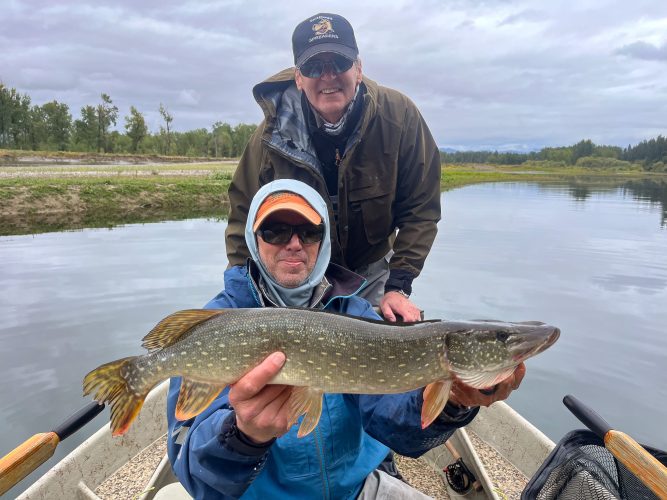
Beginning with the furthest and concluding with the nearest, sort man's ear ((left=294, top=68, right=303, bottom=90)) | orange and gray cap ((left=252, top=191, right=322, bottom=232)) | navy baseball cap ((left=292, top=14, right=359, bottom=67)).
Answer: man's ear ((left=294, top=68, right=303, bottom=90))
navy baseball cap ((left=292, top=14, right=359, bottom=67))
orange and gray cap ((left=252, top=191, right=322, bottom=232))

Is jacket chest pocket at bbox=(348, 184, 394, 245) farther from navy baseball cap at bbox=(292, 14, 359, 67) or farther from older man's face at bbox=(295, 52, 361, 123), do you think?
navy baseball cap at bbox=(292, 14, 359, 67)

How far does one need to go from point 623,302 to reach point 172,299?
9.78 m

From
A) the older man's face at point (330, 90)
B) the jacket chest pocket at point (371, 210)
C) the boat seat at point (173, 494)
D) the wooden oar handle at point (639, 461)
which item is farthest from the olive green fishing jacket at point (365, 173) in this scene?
the wooden oar handle at point (639, 461)

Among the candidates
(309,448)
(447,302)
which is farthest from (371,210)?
(447,302)

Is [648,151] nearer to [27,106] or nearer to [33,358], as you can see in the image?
[27,106]

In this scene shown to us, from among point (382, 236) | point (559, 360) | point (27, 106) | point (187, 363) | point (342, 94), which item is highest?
point (27, 106)

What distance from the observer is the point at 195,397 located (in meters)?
2.11

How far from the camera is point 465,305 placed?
9.62 metres

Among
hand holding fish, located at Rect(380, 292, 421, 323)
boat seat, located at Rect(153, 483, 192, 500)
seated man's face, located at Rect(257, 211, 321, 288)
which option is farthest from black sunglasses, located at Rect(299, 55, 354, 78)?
boat seat, located at Rect(153, 483, 192, 500)

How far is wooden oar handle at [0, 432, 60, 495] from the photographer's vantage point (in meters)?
2.29

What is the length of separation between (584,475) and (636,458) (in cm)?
25

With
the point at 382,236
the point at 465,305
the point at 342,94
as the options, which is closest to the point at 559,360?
the point at 465,305

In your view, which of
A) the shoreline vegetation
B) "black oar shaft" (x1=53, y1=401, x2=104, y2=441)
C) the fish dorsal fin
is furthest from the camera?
the shoreline vegetation

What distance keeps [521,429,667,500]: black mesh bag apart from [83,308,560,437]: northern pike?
738 mm
